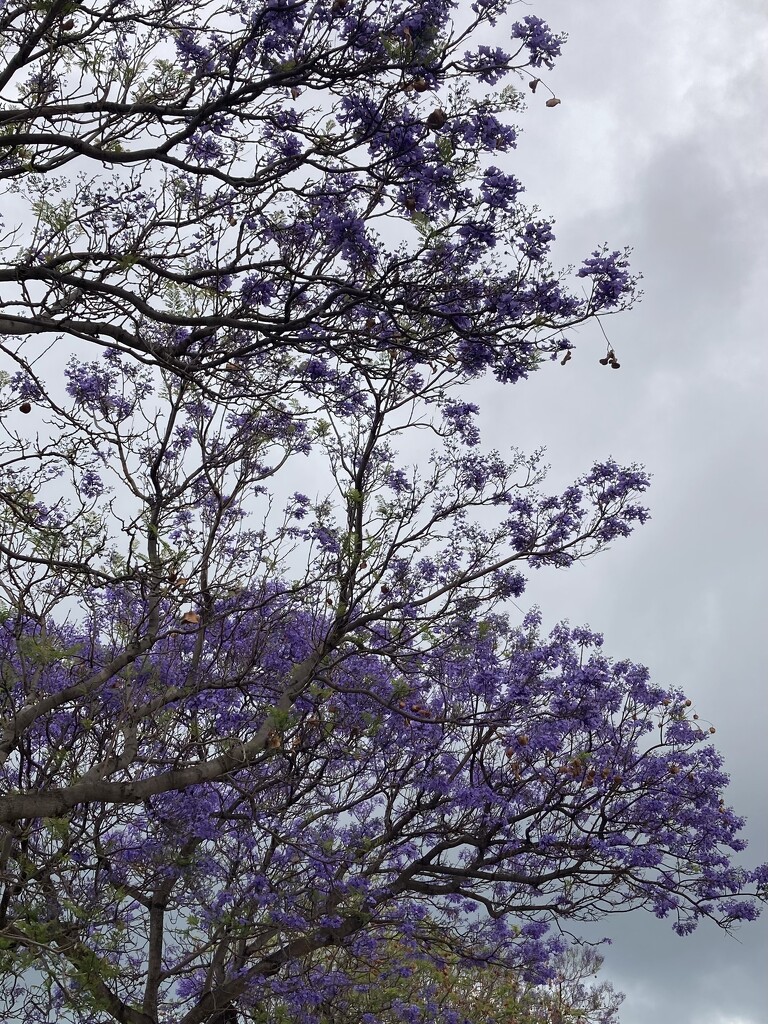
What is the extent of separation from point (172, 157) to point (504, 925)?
25.0ft

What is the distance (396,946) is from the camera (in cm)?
1259

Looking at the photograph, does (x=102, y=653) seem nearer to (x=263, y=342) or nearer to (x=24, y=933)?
(x=24, y=933)

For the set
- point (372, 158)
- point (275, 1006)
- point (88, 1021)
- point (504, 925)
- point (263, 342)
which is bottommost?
point (88, 1021)

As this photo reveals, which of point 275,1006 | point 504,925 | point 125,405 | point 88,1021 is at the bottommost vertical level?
point 88,1021

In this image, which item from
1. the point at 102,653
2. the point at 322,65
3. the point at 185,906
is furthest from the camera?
the point at 102,653

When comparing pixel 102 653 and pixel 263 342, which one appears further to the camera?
pixel 102 653

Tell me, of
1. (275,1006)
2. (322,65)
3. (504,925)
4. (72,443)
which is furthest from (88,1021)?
(322,65)

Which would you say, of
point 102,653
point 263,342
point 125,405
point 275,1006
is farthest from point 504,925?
point 263,342

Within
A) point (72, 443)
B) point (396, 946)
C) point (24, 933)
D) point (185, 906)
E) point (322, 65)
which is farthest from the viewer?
point (396, 946)

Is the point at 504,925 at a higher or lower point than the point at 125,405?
lower

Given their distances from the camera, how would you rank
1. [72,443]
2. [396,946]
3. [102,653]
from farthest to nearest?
[396,946] < [102,653] < [72,443]

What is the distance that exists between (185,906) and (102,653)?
2.52 meters

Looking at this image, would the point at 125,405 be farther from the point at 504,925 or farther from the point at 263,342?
the point at 504,925

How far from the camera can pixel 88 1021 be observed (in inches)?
333
